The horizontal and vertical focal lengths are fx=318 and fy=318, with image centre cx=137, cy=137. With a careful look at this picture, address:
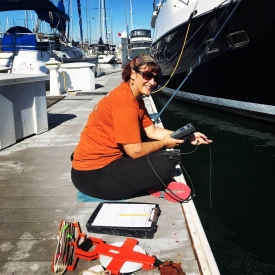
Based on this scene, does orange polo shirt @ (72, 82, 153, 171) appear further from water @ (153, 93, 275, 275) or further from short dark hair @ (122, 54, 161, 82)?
water @ (153, 93, 275, 275)

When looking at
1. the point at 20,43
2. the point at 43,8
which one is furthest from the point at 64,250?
the point at 43,8

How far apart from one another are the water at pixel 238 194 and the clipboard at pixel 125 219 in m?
0.92

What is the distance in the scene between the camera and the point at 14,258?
2008 millimetres

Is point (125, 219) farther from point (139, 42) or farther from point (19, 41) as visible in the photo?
point (139, 42)

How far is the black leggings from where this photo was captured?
8.53ft

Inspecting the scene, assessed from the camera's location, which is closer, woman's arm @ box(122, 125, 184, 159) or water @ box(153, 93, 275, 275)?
woman's arm @ box(122, 125, 184, 159)

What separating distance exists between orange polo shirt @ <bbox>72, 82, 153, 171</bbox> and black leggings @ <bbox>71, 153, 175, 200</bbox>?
0.24 ft

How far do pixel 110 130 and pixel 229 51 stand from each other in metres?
5.78

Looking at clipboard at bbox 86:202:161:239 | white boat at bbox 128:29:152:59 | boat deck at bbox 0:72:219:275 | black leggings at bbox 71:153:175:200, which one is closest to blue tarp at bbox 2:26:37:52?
boat deck at bbox 0:72:219:275

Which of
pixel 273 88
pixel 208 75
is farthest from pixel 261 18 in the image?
pixel 208 75

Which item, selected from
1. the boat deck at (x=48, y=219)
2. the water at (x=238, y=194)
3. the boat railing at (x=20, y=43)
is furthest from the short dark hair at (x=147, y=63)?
the boat railing at (x=20, y=43)

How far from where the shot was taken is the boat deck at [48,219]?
6.43ft

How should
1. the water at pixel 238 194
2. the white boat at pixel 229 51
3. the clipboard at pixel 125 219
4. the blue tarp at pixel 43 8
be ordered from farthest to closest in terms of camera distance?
the blue tarp at pixel 43 8 → the white boat at pixel 229 51 → the water at pixel 238 194 → the clipboard at pixel 125 219

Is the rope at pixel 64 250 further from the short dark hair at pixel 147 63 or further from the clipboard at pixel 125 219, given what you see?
the short dark hair at pixel 147 63
